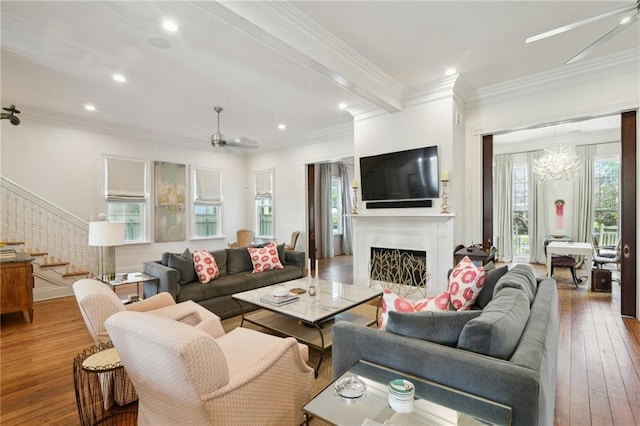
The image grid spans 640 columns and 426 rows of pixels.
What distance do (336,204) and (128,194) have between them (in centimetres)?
569

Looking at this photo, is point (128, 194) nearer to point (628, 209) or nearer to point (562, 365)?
point (562, 365)

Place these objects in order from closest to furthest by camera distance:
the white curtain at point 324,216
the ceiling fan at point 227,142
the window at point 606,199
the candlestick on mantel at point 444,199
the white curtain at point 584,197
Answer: the candlestick on mantel at point 444,199
the ceiling fan at point 227,142
the window at point 606,199
the white curtain at point 584,197
the white curtain at point 324,216

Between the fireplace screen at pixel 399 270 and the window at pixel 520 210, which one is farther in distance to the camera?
the window at pixel 520 210

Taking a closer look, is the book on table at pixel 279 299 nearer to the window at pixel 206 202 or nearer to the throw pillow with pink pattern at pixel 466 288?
the throw pillow with pink pattern at pixel 466 288

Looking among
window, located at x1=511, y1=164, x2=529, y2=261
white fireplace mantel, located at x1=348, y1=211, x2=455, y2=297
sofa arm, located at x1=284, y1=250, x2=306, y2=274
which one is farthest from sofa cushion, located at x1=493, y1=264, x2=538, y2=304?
window, located at x1=511, y1=164, x2=529, y2=261

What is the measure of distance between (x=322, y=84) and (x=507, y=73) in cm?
245

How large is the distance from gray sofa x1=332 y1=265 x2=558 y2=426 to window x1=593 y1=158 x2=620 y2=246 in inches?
280

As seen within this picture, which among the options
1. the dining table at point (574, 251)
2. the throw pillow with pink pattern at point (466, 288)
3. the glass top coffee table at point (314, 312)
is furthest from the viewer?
the dining table at point (574, 251)

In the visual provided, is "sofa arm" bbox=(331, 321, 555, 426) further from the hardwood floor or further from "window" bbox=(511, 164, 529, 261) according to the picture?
"window" bbox=(511, 164, 529, 261)

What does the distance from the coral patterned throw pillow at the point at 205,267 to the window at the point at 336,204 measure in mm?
5807

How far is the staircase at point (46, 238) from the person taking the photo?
4820 millimetres

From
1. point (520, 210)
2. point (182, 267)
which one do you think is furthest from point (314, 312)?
point (520, 210)

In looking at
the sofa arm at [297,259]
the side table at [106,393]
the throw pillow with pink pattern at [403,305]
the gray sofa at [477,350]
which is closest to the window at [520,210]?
the sofa arm at [297,259]

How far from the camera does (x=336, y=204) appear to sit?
9820mm
